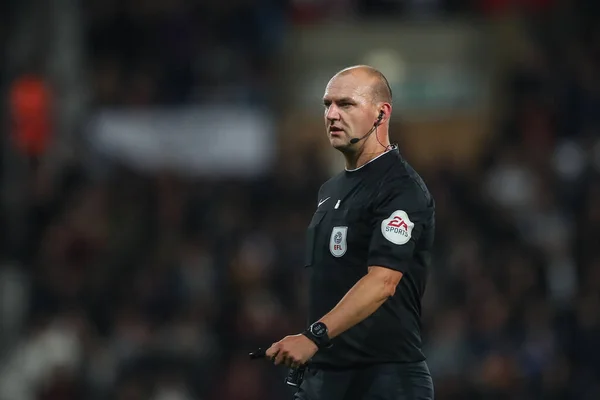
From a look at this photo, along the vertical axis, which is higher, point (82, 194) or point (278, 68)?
point (278, 68)

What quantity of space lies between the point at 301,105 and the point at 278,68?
0.70 metres

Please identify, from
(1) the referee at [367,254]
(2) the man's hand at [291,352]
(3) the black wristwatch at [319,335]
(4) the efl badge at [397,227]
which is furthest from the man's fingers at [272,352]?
(4) the efl badge at [397,227]

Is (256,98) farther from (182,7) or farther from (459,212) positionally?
(459,212)

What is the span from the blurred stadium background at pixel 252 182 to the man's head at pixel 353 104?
5577 millimetres

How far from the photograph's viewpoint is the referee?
6301 millimetres

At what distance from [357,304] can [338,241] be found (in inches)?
19.0

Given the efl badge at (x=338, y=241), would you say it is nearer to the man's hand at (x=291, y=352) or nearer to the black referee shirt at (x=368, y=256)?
the black referee shirt at (x=368, y=256)

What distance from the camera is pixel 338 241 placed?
6.37m

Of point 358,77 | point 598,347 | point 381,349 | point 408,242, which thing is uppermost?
point 358,77

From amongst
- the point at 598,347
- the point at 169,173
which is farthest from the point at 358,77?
the point at 169,173

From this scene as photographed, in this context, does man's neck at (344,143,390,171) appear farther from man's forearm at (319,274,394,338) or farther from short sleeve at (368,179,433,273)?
man's forearm at (319,274,394,338)

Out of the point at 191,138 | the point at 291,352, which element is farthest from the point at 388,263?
the point at 191,138

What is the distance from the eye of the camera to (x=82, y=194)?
14.9 meters

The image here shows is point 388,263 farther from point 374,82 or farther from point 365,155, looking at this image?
point 374,82
